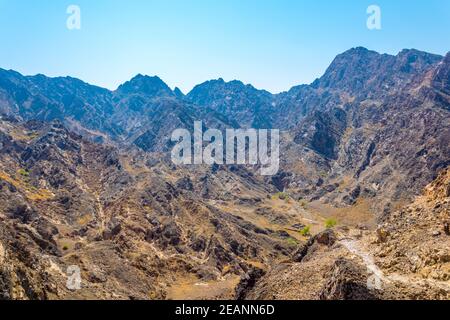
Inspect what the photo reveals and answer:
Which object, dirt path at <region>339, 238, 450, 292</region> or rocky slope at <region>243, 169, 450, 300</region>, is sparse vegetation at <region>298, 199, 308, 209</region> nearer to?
rocky slope at <region>243, 169, 450, 300</region>

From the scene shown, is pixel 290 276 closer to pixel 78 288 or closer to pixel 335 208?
pixel 78 288

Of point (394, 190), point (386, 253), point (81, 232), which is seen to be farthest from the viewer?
point (394, 190)

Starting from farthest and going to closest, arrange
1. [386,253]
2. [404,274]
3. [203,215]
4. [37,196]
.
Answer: [37,196]
[203,215]
[386,253]
[404,274]

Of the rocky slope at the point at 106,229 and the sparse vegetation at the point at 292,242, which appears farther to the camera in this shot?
the sparse vegetation at the point at 292,242

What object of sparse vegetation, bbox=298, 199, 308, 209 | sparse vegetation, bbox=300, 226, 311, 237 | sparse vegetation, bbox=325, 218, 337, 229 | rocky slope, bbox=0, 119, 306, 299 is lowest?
sparse vegetation, bbox=300, 226, 311, 237

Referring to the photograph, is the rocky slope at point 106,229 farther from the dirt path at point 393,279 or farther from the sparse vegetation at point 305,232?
the dirt path at point 393,279

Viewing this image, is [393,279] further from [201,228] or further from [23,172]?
[23,172]

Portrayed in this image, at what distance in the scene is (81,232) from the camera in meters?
98.6

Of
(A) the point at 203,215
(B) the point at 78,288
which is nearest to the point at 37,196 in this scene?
(A) the point at 203,215

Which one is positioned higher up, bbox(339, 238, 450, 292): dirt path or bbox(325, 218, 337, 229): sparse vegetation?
bbox(339, 238, 450, 292): dirt path

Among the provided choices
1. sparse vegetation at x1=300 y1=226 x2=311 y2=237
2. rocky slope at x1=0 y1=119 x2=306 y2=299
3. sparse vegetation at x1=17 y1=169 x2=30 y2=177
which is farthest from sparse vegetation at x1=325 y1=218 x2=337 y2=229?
sparse vegetation at x1=17 y1=169 x2=30 y2=177

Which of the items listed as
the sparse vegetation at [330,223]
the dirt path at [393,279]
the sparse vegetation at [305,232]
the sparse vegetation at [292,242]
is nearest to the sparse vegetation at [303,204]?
the sparse vegetation at [330,223]
